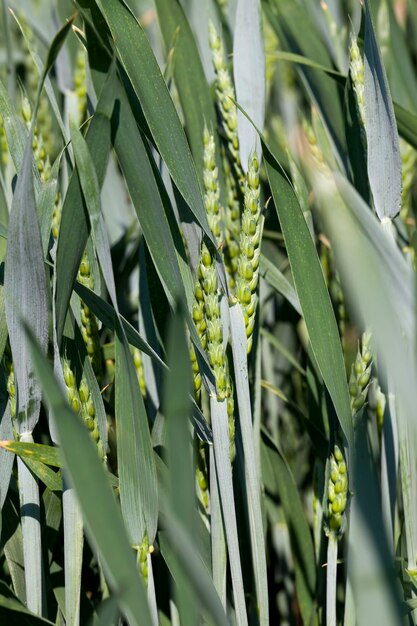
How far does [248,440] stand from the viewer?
0.57 meters

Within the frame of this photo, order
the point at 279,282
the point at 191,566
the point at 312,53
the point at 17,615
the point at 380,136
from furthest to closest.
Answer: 1. the point at 312,53
2. the point at 279,282
3. the point at 380,136
4. the point at 17,615
5. the point at 191,566

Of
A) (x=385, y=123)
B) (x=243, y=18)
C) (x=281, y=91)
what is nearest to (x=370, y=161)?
(x=385, y=123)

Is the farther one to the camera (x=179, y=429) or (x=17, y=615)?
(x=17, y=615)

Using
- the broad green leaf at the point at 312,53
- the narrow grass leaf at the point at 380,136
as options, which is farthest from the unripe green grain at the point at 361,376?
the broad green leaf at the point at 312,53

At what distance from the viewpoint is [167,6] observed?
0.83 metres

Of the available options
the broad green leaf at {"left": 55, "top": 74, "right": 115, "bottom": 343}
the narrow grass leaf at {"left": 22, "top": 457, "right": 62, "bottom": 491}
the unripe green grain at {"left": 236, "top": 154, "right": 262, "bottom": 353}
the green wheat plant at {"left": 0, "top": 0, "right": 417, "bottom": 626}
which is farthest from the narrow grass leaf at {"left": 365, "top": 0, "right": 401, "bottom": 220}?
the narrow grass leaf at {"left": 22, "top": 457, "right": 62, "bottom": 491}

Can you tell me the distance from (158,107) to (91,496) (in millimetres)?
306

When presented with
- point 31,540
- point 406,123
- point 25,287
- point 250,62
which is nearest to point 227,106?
point 250,62

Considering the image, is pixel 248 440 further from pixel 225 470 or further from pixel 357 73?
pixel 357 73

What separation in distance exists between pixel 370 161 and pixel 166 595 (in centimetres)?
42

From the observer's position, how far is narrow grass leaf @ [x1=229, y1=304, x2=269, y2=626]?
0.57 metres

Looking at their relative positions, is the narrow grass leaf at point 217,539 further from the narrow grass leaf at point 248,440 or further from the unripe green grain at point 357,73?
the unripe green grain at point 357,73

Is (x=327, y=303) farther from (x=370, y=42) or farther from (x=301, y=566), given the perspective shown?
(x=301, y=566)

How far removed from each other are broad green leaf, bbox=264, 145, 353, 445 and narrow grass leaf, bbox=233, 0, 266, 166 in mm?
181
